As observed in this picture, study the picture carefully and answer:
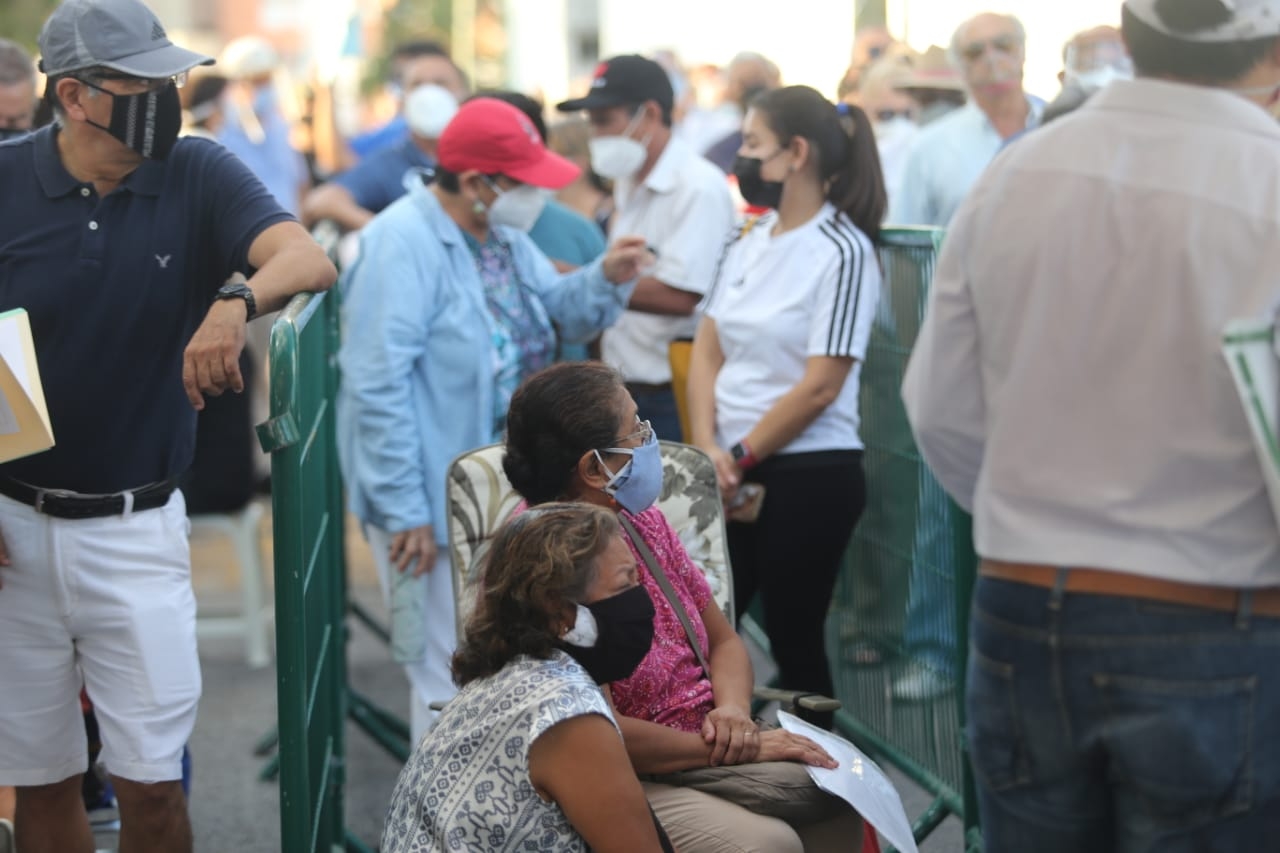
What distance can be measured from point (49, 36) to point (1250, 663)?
8.65ft

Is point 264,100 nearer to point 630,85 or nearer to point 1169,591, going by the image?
point 630,85

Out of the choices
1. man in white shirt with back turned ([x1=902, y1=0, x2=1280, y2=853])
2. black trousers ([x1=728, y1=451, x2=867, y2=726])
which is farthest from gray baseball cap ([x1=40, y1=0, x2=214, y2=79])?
black trousers ([x1=728, y1=451, x2=867, y2=726])

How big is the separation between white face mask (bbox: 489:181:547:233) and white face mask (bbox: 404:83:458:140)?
7.18ft

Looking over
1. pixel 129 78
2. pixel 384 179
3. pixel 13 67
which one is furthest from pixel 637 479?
pixel 384 179

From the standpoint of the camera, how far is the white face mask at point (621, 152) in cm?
552

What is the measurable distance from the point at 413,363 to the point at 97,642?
1.39 metres

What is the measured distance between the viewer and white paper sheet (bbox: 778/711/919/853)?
10.5ft

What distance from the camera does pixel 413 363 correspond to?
466 cm

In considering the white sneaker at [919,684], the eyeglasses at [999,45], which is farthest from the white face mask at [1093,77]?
the white sneaker at [919,684]

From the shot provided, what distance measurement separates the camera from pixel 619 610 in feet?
9.82

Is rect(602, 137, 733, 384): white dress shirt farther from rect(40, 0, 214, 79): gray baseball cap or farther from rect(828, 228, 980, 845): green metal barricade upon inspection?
rect(40, 0, 214, 79): gray baseball cap

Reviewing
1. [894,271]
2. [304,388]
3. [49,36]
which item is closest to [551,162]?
[894,271]

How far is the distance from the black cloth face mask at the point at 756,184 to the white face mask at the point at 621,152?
84cm

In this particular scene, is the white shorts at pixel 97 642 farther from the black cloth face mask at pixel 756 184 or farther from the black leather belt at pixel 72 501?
the black cloth face mask at pixel 756 184
